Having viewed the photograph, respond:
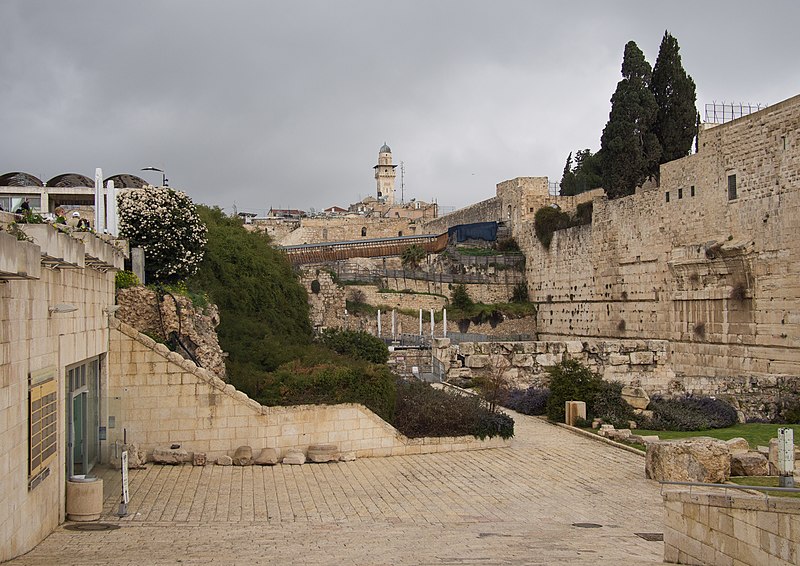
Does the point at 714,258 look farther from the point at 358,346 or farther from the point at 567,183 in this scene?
the point at 567,183

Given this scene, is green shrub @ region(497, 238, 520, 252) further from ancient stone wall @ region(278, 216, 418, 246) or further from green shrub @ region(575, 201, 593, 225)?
ancient stone wall @ region(278, 216, 418, 246)

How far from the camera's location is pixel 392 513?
10.5 meters

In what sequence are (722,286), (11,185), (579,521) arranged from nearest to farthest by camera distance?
(579,521)
(722,286)
(11,185)

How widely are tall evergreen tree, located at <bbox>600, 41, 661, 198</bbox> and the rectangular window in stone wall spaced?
26281 mm

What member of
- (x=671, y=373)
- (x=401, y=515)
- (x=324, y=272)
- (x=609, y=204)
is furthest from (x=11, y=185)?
(x=401, y=515)

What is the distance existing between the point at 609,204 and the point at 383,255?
15252 mm

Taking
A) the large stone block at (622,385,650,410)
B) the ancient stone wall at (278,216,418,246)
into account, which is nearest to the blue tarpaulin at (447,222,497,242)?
the ancient stone wall at (278,216,418,246)

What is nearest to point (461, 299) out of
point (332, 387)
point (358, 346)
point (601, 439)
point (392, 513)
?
point (358, 346)

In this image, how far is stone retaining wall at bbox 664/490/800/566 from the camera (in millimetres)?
6980

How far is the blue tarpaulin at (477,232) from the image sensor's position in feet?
142

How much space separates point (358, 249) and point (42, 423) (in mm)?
36440

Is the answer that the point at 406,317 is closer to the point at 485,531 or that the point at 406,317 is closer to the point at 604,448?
the point at 604,448

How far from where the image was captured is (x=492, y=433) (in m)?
15.3

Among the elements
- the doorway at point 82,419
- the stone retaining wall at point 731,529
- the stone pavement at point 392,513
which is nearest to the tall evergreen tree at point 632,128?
the stone pavement at point 392,513
